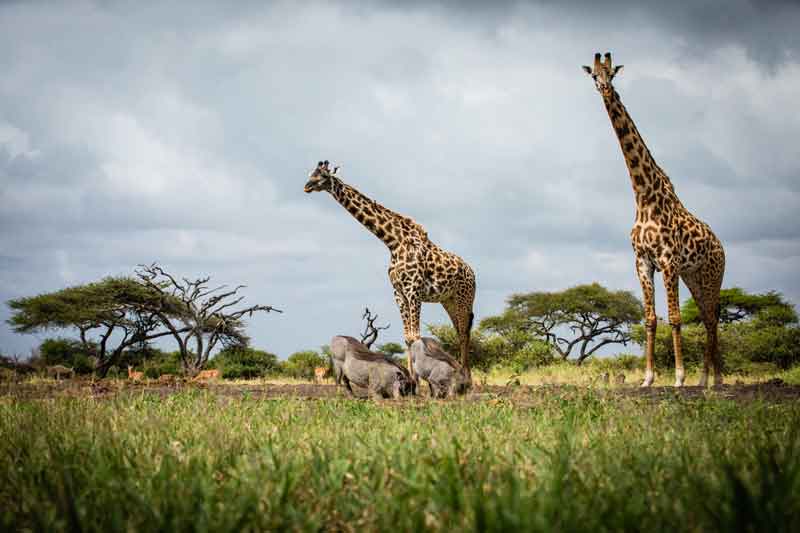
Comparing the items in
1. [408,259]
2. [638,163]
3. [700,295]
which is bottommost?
[700,295]

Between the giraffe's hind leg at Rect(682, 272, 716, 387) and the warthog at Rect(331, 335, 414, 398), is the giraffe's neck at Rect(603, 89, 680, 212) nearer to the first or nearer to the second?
the giraffe's hind leg at Rect(682, 272, 716, 387)

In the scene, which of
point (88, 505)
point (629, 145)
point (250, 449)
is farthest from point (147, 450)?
point (629, 145)

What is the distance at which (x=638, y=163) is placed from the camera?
10.7 m

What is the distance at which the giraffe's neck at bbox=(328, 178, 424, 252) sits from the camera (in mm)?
12359

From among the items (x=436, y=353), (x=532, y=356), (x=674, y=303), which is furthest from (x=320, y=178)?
(x=532, y=356)

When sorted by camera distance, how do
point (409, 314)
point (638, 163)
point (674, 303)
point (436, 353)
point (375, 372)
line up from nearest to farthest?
1. point (375, 372)
2. point (436, 353)
3. point (674, 303)
4. point (638, 163)
5. point (409, 314)

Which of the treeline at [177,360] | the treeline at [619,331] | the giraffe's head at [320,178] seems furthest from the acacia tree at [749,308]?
the giraffe's head at [320,178]

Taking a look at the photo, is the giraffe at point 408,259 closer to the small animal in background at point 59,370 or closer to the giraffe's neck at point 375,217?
the giraffe's neck at point 375,217

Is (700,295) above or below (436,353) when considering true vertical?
above

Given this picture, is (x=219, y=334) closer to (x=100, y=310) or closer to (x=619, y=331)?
(x=100, y=310)

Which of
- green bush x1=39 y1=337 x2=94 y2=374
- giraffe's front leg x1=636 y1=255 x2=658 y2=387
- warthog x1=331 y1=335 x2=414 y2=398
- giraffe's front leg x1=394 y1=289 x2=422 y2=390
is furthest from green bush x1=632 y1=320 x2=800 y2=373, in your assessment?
green bush x1=39 y1=337 x2=94 y2=374

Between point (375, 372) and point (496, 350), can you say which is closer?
point (375, 372)

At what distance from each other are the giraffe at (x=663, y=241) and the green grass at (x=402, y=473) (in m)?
4.35

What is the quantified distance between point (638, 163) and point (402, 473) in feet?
28.2
